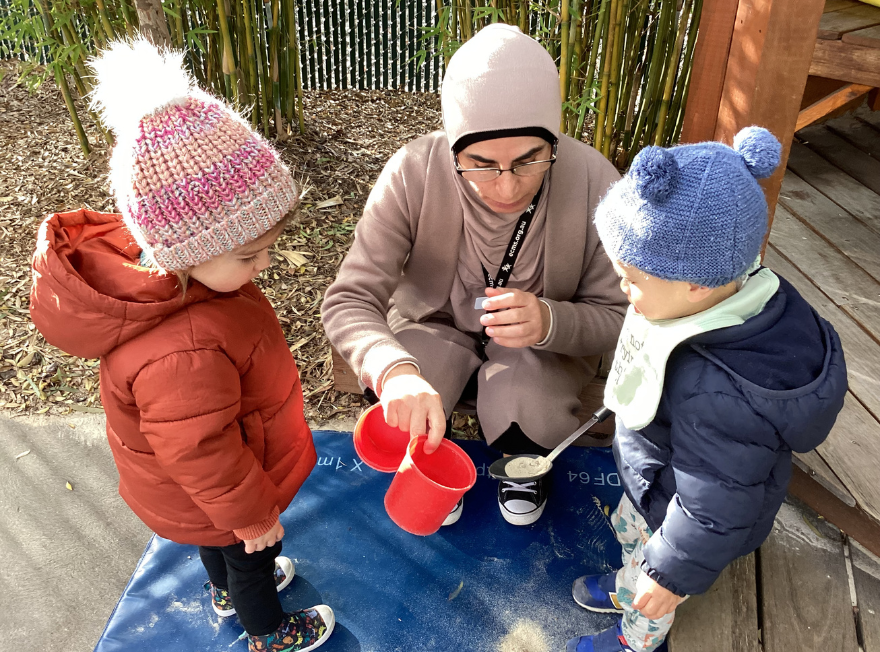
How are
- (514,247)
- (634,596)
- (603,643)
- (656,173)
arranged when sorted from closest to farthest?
1. (656,173)
2. (634,596)
3. (603,643)
4. (514,247)

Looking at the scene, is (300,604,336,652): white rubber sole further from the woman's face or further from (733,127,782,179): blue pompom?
(733,127,782,179): blue pompom

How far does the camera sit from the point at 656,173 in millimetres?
1036

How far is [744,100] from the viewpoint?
166cm

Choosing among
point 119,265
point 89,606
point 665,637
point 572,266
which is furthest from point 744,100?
point 89,606

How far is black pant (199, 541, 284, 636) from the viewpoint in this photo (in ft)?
4.90

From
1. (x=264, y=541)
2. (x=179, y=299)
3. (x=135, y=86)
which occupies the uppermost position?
(x=135, y=86)

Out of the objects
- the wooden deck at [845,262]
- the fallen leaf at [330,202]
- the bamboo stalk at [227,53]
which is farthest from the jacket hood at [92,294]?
the fallen leaf at [330,202]

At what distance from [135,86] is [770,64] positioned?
1362 mm

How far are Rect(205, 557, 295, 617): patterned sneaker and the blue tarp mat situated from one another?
0.02 meters

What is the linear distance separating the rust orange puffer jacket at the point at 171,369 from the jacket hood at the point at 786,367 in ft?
2.81

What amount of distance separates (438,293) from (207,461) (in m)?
0.90

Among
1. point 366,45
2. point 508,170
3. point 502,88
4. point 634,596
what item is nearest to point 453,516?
point 634,596

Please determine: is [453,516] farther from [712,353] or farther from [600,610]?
[712,353]

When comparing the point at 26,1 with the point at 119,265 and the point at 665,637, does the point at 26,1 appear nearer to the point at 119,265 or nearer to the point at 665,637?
the point at 119,265
